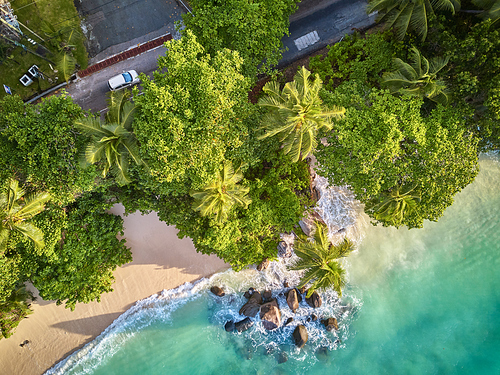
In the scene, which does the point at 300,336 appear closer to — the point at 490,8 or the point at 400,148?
the point at 400,148

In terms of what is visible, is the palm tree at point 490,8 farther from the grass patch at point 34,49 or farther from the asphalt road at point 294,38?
the grass patch at point 34,49

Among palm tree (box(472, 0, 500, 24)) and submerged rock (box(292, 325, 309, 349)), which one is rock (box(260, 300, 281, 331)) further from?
palm tree (box(472, 0, 500, 24))

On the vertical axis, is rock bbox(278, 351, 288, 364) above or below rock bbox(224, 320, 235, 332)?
below

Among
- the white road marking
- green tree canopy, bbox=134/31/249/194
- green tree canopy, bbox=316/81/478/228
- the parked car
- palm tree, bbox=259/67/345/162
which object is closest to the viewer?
palm tree, bbox=259/67/345/162

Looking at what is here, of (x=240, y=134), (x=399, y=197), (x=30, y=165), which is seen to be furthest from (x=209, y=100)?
(x=399, y=197)

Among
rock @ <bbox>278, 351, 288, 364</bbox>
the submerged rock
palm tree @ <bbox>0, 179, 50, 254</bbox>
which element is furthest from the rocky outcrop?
palm tree @ <bbox>0, 179, 50, 254</bbox>

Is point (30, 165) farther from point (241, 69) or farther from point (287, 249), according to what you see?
point (287, 249)

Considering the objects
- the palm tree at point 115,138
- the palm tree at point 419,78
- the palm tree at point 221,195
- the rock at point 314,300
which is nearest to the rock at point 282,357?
the rock at point 314,300
